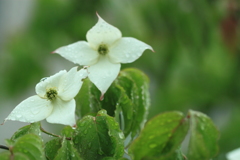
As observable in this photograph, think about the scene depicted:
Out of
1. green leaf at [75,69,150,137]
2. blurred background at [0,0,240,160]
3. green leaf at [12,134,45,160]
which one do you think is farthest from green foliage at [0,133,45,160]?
blurred background at [0,0,240,160]

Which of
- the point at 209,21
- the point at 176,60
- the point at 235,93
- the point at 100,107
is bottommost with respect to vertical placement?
the point at 235,93

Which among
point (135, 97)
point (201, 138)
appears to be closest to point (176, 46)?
point (135, 97)

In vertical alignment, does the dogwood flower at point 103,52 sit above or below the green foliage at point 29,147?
above

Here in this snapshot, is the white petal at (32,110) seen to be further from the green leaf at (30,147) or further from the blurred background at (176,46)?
the blurred background at (176,46)

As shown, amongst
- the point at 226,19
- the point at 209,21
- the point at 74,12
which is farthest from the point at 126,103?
the point at 74,12

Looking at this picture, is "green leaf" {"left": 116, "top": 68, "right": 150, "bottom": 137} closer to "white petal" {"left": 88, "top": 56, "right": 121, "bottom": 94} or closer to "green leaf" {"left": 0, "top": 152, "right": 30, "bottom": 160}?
"white petal" {"left": 88, "top": 56, "right": 121, "bottom": 94}

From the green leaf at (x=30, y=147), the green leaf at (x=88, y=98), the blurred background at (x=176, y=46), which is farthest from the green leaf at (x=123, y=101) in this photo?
the blurred background at (x=176, y=46)

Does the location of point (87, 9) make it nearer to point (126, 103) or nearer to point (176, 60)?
point (176, 60)
